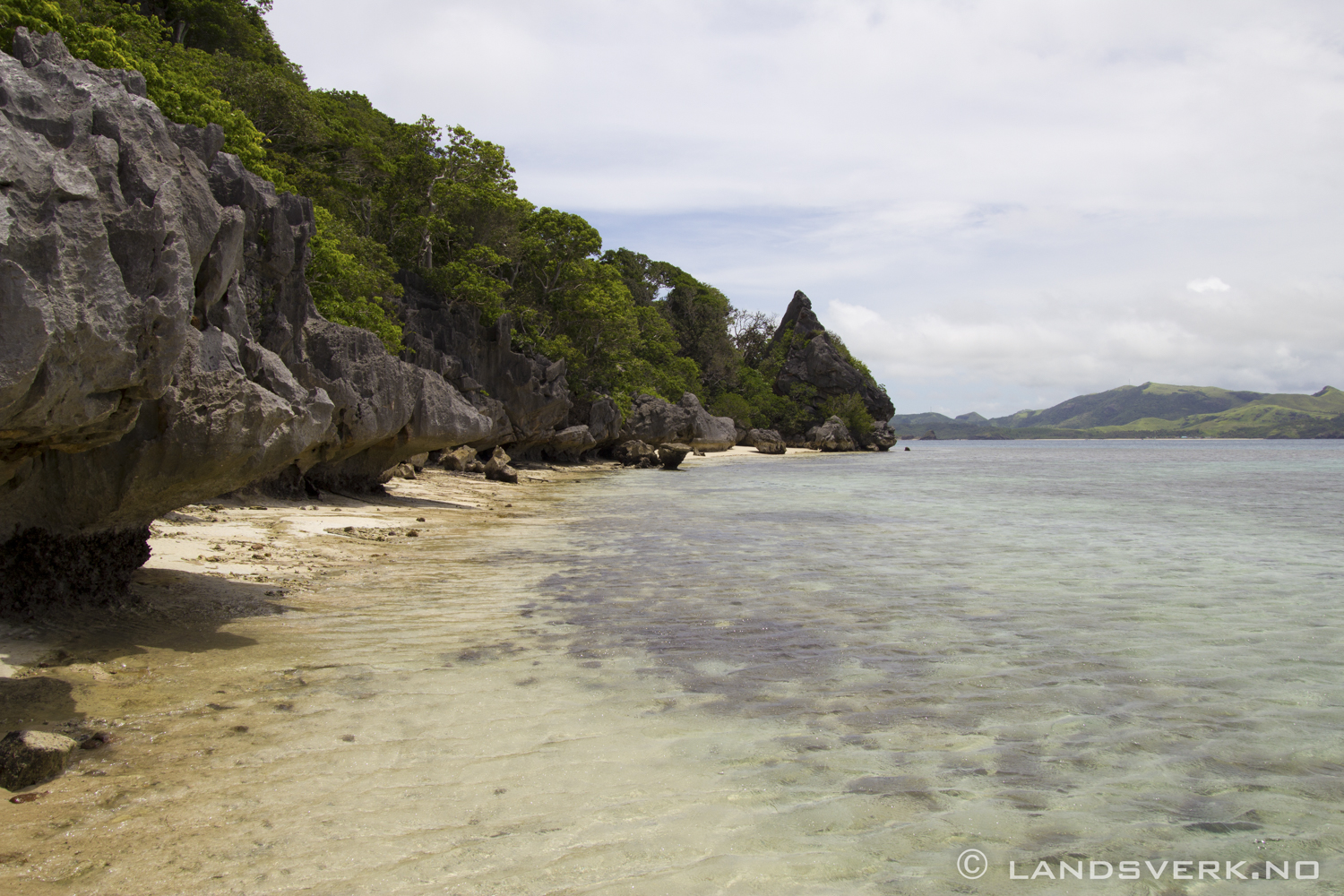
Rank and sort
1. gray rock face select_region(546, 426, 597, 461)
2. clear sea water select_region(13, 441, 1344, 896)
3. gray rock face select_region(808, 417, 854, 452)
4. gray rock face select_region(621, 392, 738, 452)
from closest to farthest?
clear sea water select_region(13, 441, 1344, 896)
gray rock face select_region(546, 426, 597, 461)
gray rock face select_region(621, 392, 738, 452)
gray rock face select_region(808, 417, 854, 452)

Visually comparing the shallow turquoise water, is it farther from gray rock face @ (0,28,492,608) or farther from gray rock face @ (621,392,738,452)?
gray rock face @ (621,392,738,452)

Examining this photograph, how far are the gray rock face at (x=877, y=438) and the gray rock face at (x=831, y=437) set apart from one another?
510 cm

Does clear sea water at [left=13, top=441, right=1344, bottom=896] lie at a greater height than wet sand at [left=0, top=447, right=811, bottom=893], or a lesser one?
lesser

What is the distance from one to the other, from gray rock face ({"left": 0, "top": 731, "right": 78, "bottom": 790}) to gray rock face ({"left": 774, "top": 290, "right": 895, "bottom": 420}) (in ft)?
283

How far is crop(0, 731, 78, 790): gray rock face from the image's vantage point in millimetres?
3850

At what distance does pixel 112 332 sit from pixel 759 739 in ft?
15.5

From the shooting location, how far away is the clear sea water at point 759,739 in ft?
11.7

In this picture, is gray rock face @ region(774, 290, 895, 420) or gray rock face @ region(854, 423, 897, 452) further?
gray rock face @ region(774, 290, 895, 420)

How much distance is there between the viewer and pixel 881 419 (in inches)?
3644

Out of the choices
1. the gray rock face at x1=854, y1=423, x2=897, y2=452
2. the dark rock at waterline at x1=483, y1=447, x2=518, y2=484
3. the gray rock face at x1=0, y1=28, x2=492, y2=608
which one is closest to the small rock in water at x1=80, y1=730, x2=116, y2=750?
the gray rock face at x1=0, y1=28, x2=492, y2=608

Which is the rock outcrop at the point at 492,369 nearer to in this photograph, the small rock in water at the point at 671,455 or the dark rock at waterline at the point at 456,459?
the dark rock at waterline at the point at 456,459

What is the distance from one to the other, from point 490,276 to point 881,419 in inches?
2667

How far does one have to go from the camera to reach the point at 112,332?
185 inches

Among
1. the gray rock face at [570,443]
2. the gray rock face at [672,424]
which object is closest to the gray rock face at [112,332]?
the gray rock face at [570,443]
